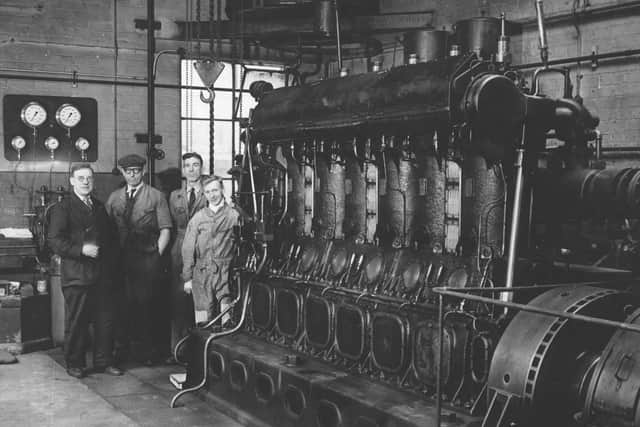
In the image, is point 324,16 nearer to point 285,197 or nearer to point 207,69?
point 207,69

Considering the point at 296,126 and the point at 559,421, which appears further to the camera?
the point at 296,126

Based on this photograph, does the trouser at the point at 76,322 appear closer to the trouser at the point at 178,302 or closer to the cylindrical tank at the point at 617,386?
the trouser at the point at 178,302

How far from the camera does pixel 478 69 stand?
441cm

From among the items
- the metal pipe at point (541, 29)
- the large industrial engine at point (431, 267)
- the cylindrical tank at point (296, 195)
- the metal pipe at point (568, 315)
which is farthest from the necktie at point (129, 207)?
the metal pipe at point (568, 315)

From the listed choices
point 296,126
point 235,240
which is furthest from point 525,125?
point 235,240

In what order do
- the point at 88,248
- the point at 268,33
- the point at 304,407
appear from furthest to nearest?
the point at 268,33 → the point at 88,248 → the point at 304,407

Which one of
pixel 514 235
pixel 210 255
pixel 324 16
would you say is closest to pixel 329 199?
pixel 210 255

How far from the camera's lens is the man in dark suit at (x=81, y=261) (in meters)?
6.23

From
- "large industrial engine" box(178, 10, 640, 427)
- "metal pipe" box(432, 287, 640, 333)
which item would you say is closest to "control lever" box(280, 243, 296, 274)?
"large industrial engine" box(178, 10, 640, 427)

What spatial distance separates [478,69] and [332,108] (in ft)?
4.19

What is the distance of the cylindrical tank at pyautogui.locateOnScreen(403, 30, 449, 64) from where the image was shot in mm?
6680

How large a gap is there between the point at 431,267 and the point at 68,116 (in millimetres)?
5231

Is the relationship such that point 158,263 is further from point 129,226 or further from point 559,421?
point 559,421

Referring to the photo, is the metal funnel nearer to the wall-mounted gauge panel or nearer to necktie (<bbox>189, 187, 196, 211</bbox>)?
necktie (<bbox>189, 187, 196, 211</bbox>)
